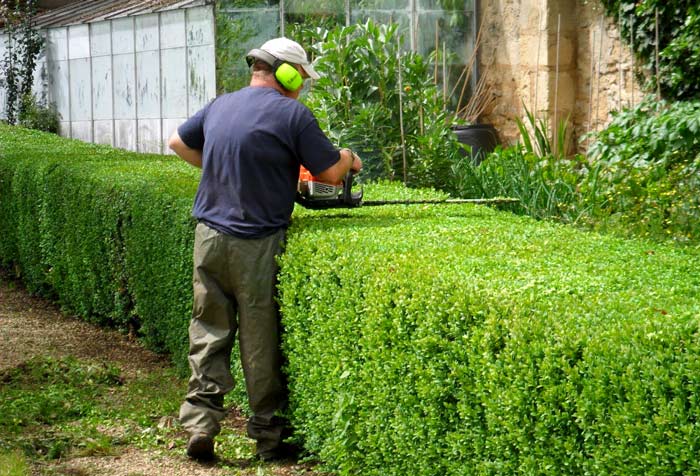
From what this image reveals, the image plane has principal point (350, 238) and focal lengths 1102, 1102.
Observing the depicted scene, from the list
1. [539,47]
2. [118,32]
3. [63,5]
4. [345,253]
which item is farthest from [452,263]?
[63,5]

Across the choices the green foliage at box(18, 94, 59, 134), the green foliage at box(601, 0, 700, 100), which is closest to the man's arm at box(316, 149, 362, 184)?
the green foliage at box(601, 0, 700, 100)

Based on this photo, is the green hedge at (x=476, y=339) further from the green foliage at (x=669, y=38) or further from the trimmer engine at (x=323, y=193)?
the green foliage at (x=669, y=38)

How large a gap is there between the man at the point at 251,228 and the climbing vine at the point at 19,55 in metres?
16.0

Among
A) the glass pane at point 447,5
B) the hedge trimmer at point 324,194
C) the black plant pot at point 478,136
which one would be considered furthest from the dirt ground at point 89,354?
the glass pane at point 447,5

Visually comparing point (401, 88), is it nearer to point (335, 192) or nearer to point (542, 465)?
point (335, 192)

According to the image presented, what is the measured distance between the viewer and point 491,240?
4707 millimetres

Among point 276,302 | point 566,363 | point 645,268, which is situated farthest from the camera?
point 276,302

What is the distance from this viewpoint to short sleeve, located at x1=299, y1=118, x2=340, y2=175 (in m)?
4.95

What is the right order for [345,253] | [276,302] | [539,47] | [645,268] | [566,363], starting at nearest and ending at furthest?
[566,363]
[645,268]
[345,253]
[276,302]
[539,47]

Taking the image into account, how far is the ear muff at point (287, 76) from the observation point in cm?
513

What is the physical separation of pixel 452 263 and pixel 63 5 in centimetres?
2224

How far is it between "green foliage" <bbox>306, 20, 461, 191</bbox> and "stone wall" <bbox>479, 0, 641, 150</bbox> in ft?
16.1

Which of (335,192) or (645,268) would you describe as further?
(335,192)

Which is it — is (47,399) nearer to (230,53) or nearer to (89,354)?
(89,354)
